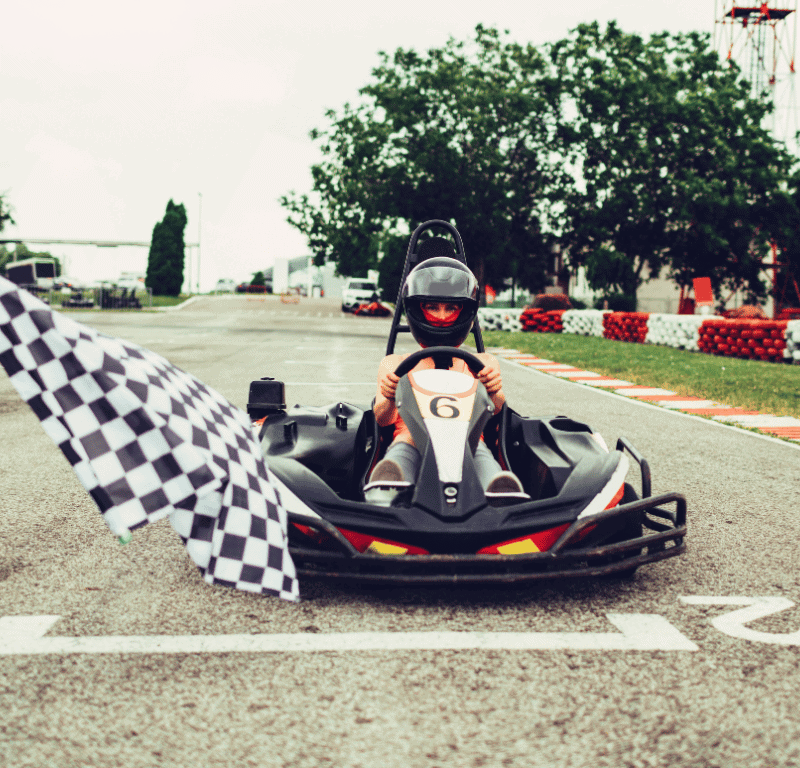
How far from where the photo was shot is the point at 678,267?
32656mm

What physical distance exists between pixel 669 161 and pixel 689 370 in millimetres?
20775

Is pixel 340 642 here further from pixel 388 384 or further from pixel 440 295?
pixel 440 295

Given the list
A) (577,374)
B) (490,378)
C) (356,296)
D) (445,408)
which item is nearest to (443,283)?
(490,378)

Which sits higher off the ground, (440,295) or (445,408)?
(440,295)

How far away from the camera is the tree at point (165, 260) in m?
→ 55.6

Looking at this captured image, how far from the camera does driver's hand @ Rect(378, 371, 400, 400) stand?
3.79 metres

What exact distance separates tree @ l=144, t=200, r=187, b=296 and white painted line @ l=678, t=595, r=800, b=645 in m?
55.3

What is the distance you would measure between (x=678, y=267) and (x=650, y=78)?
23.2ft

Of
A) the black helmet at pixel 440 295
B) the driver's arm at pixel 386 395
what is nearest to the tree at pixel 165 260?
the black helmet at pixel 440 295

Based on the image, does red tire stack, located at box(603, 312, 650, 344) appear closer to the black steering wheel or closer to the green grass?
the green grass

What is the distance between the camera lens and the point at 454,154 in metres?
33.5

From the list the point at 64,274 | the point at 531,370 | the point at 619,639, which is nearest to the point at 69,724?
the point at 619,639

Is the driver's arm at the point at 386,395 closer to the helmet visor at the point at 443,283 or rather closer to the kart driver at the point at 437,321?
the kart driver at the point at 437,321

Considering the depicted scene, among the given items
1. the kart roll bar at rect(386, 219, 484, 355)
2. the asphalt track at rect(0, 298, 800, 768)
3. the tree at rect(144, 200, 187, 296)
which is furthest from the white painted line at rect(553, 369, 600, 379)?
the tree at rect(144, 200, 187, 296)
